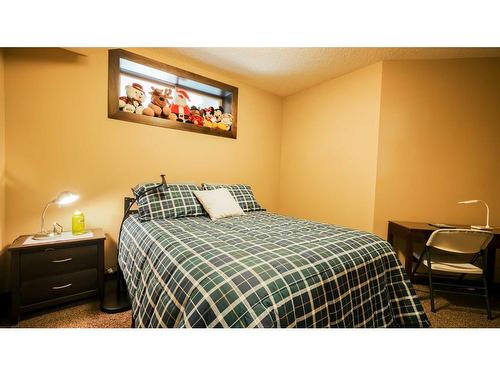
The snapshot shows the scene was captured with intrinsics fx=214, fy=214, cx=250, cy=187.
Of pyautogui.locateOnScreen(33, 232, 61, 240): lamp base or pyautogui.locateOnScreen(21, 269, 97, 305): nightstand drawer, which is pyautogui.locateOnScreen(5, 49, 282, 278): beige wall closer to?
pyautogui.locateOnScreen(33, 232, 61, 240): lamp base

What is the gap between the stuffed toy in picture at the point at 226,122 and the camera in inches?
110

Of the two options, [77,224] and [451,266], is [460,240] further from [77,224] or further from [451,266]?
[77,224]

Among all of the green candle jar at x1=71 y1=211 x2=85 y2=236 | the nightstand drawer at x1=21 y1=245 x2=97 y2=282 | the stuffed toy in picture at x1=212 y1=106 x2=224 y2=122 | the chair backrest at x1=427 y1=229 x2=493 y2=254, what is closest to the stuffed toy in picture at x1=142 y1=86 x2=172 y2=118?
the stuffed toy in picture at x1=212 y1=106 x2=224 y2=122

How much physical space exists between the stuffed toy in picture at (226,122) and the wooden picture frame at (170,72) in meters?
0.04

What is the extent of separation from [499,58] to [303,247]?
3053 millimetres

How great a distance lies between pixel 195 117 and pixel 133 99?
0.67 metres

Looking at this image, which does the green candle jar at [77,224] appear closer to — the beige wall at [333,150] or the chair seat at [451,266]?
the beige wall at [333,150]

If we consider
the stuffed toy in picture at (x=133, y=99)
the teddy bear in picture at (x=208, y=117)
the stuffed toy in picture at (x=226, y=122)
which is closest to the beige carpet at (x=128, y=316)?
the stuffed toy in picture at (x=133, y=99)

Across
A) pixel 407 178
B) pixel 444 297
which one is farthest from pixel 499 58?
pixel 444 297

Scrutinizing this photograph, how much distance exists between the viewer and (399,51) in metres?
2.18

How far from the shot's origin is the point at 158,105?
2301 mm

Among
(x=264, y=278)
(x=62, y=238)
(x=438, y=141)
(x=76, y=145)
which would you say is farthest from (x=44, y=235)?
(x=438, y=141)
